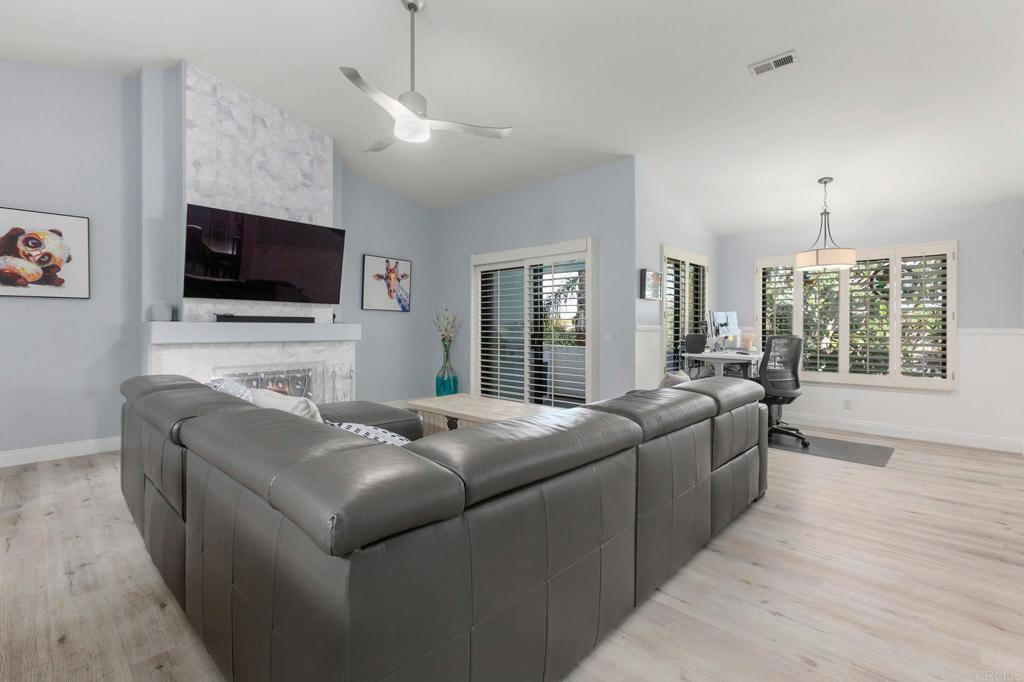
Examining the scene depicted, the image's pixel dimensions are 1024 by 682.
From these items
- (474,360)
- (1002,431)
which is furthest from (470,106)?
(1002,431)

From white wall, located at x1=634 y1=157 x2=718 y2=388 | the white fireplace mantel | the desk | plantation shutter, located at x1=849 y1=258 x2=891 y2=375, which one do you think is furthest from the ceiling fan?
plantation shutter, located at x1=849 y1=258 x2=891 y2=375

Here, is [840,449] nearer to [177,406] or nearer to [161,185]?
[177,406]

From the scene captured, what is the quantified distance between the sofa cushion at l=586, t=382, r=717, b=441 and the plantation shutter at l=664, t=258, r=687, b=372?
3.18 m

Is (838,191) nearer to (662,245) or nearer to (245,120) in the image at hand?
(662,245)

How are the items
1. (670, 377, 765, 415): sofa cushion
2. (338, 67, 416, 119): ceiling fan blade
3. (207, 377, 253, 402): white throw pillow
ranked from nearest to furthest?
(207, 377, 253, 402): white throw pillow, (670, 377, 765, 415): sofa cushion, (338, 67, 416, 119): ceiling fan blade

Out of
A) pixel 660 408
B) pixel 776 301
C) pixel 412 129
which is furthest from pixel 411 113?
pixel 776 301

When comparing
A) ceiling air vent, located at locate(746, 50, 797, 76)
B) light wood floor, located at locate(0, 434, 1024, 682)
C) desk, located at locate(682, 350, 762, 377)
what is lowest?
light wood floor, located at locate(0, 434, 1024, 682)

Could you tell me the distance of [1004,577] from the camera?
212 centimetres

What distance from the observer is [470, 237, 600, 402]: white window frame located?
16.5ft

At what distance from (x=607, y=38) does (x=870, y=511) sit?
333cm

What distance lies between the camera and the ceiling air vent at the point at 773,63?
3.00 metres

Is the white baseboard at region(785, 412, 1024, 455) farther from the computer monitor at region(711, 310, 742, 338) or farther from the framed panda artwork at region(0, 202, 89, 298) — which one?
the framed panda artwork at region(0, 202, 89, 298)

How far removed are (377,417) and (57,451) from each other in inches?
120

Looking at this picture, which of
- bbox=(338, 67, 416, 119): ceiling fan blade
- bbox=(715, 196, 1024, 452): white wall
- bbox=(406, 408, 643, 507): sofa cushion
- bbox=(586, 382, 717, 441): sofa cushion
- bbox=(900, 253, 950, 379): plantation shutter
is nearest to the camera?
bbox=(406, 408, 643, 507): sofa cushion
